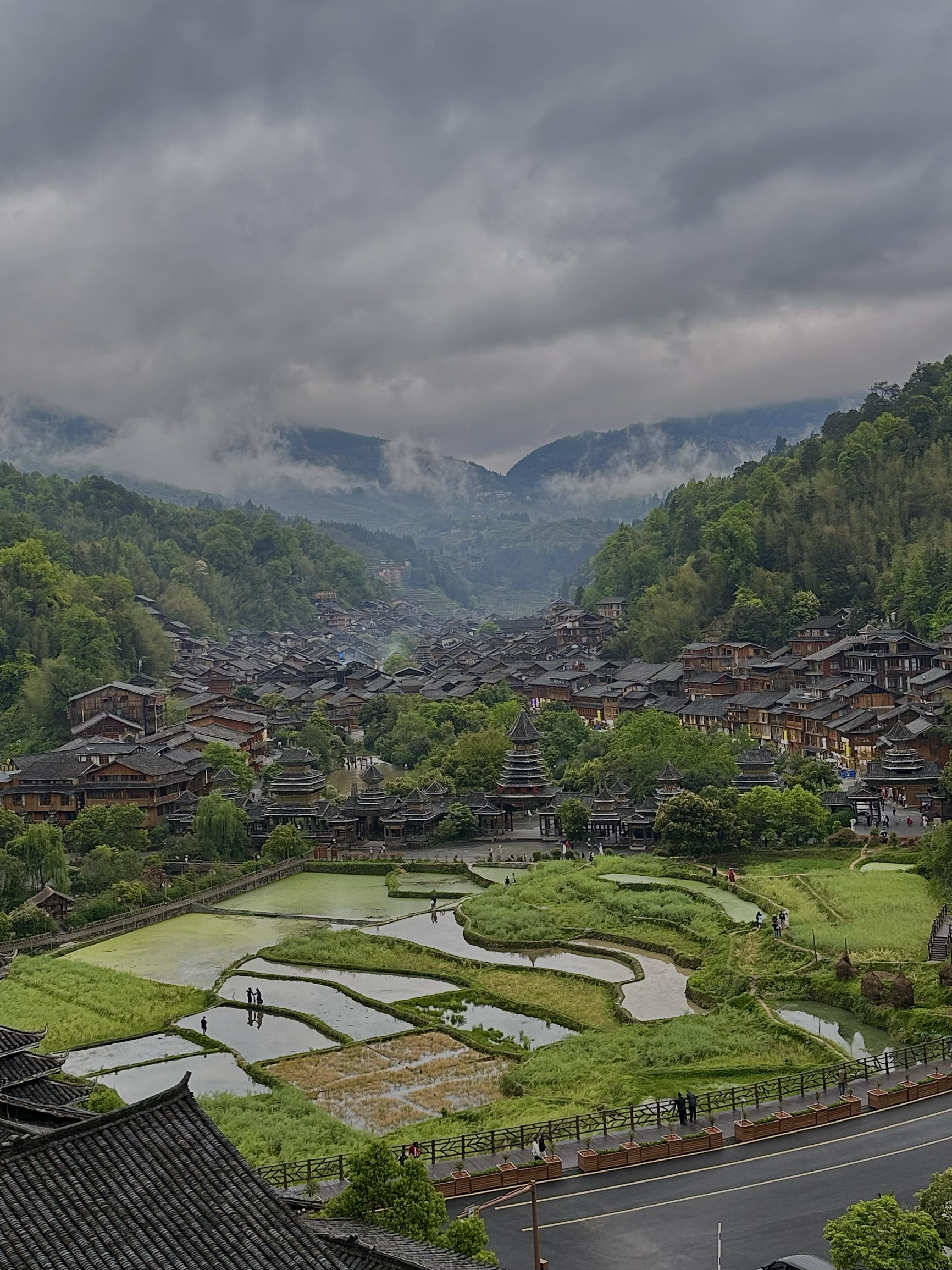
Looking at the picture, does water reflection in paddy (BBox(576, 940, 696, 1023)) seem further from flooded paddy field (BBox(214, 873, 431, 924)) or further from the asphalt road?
the asphalt road

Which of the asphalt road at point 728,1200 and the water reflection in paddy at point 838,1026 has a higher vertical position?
the asphalt road at point 728,1200

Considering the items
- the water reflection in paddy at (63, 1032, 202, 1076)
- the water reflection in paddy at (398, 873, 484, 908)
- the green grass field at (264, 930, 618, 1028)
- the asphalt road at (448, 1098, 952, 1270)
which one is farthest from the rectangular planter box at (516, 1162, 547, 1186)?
the water reflection in paddy at (398, 873, 484, 908)

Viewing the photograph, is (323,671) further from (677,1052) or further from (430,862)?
(677,1052)

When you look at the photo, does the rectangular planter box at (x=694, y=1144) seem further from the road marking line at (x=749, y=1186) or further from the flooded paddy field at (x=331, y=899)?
the flooded paddy field at (x=331, y=899)

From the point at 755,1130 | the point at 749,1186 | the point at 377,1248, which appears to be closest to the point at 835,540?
the point at 755,1130

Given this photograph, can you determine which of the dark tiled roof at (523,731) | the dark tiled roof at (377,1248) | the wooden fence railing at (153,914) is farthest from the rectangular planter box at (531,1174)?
the dark tiled roof at (523,731)

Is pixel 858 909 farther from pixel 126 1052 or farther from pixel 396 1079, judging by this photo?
pixel 126 1052
